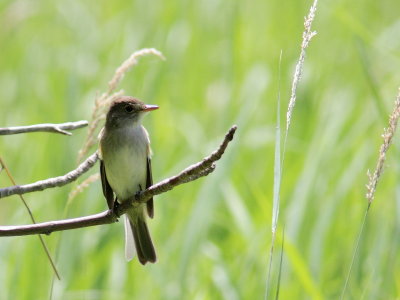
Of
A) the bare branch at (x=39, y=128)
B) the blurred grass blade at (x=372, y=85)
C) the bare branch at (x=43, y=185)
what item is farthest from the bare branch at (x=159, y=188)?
the blurred grass blade at (x=372, y=85)

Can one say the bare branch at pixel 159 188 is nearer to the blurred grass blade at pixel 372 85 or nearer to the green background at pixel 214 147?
the green background at pixel 214 147

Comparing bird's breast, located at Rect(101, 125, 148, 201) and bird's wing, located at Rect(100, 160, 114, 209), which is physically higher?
bird's breast, located at Rect(101, 125, 148, 201)

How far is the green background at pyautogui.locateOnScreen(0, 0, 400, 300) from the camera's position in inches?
170

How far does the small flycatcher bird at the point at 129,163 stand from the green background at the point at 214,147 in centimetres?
48

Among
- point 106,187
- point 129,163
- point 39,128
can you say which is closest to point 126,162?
point 129,163

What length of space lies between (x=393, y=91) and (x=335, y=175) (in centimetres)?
85

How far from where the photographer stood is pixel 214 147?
5141 millimetres

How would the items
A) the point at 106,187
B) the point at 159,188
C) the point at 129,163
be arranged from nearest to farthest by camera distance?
the point at 159,188 → the point at 129,163 → the point at 106,187

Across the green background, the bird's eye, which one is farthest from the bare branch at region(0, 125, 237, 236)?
the bird's eye

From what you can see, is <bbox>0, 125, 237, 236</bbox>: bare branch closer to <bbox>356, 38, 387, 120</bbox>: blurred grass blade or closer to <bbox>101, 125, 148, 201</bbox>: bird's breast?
<bbox>101, 125, 148, 201</bbox>: bird's breast

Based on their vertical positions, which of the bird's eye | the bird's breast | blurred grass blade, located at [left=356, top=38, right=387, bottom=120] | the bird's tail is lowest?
the bird's tail

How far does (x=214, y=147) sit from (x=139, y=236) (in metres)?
1.37

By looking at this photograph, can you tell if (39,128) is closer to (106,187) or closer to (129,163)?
(129,163)

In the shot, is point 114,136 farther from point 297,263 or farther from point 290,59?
point 290,59
